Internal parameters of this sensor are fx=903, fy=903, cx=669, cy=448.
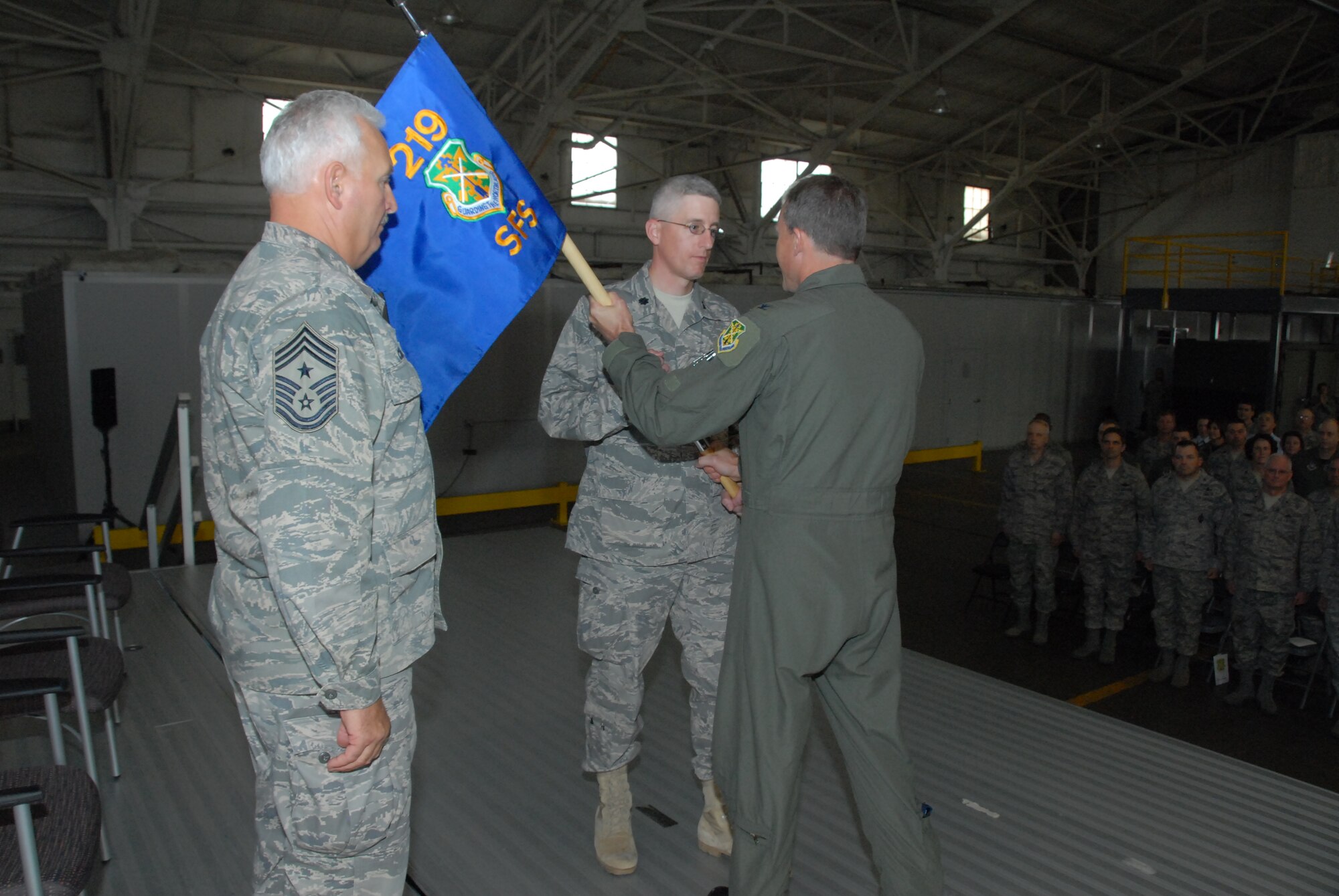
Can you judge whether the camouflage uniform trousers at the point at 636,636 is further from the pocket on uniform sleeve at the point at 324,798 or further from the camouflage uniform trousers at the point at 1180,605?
the camouflage uniform trousers at the point at 1180,605

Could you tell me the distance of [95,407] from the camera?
7109 millimetres

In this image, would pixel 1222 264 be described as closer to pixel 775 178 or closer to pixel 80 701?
pixel 775 178

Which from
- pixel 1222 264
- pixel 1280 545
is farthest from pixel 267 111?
pixel 1222 264

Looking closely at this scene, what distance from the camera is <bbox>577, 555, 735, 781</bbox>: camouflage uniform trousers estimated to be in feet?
8.25

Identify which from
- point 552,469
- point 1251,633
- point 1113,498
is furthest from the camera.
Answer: point 552,469

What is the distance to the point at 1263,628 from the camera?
5.15 meters

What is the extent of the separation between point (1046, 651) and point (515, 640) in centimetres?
375

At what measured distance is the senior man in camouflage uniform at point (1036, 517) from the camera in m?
6.04

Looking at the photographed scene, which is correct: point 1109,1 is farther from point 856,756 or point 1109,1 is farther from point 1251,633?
point 856,756

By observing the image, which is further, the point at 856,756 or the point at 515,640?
the point at 515,640

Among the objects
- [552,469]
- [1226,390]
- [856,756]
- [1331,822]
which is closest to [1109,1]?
[1226,390]

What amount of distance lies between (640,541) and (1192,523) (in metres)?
4.29

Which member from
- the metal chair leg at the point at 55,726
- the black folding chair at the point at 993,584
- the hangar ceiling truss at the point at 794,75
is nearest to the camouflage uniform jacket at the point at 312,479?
the metal chair leg at the point at 55,726

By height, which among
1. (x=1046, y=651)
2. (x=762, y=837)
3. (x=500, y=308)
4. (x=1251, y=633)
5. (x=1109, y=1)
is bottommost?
(x=1046, y=651)
